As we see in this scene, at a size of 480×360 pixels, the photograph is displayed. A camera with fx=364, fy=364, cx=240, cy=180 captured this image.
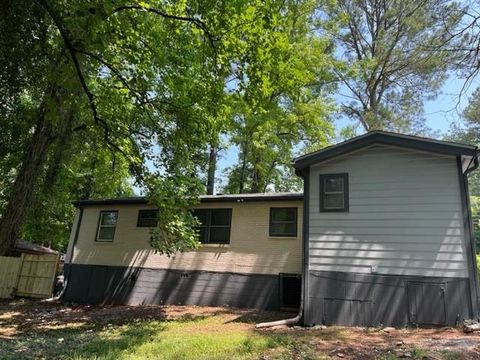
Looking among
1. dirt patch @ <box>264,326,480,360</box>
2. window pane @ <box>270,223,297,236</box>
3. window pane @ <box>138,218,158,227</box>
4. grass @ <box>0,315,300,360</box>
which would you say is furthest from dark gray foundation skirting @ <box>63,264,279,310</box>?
dirt patch @ <box>264,326,480,360</box>

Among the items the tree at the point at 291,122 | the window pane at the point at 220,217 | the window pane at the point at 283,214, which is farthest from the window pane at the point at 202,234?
the tree at the point at 291,122

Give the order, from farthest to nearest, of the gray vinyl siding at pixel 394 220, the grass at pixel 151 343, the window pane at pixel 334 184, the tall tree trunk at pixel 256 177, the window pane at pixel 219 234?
the tall tree trunk at pixel 256 177 → the window pane at pixel 219 234 → the window pane at pixel 334 184 → the gray vinyl siding at pixel 394 220 → the grass at pixel 151 343

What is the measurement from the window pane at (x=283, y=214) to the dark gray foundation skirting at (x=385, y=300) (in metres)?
2.99

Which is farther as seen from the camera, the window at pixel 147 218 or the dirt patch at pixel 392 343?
the window at pixel 147 218

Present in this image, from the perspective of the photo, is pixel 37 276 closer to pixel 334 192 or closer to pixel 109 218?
pixel 109 218

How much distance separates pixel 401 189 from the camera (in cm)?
889

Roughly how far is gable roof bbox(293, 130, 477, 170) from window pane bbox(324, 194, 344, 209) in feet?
3.31

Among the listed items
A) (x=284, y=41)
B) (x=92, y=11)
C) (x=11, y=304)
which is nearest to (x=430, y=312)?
(x=284, y=41)

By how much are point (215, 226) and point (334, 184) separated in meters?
4.88

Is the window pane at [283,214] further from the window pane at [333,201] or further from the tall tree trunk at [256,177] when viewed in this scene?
the tall tree trunk at [256,177]

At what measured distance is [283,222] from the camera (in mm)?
11844

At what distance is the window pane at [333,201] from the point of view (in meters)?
9.30

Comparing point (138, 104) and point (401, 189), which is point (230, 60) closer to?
point (138, 104)

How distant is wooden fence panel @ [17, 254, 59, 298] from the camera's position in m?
13.9
